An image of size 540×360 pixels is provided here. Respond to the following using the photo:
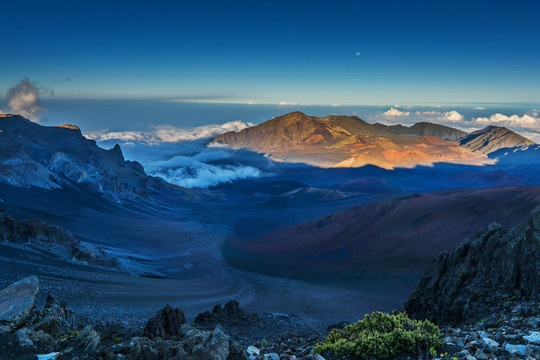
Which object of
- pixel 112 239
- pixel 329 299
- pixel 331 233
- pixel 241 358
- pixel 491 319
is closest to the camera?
pixel 241 358

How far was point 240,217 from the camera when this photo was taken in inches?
5089

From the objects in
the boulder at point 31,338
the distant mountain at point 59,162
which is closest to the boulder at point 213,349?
the boulder at point 31,338

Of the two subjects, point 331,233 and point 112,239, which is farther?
point 112,239

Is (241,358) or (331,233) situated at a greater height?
(241,358)

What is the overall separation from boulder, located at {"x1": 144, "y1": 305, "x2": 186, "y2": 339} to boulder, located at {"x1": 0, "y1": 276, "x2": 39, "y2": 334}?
236 inches

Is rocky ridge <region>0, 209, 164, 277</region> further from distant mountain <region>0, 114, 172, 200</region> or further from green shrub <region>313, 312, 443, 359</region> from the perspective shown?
green shrub <region>313, 312, 443, 359</region>

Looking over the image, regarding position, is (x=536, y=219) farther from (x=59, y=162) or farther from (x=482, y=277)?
(x=59, y=162)

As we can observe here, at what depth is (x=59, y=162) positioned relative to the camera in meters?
112

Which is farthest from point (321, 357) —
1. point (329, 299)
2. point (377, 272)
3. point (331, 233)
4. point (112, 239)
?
point (112, 239)

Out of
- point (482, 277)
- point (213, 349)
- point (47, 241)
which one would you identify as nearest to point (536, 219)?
point (482, 277)

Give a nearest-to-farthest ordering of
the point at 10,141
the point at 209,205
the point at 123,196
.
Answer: the point at 10,141
the point at 123,196
the point at 209,205

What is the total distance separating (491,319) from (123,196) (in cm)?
12179

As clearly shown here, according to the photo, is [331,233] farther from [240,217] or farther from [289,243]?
[240,217]

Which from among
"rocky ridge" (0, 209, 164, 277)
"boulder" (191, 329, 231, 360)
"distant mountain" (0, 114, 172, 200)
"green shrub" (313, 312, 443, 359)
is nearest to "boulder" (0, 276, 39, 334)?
"boulder" (191, 329, 231, 360)
